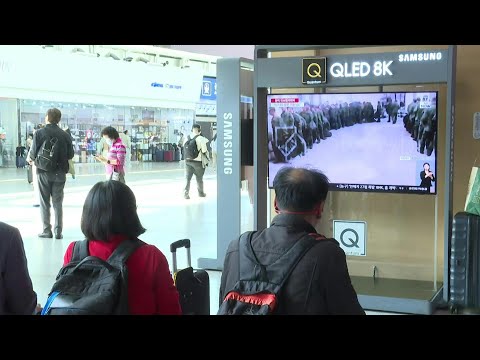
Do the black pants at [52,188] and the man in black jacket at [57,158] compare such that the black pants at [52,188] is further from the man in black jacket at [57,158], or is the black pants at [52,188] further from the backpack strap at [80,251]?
the backpack strap at [80,251]

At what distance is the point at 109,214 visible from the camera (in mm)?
2188

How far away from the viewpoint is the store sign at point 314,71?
535cm

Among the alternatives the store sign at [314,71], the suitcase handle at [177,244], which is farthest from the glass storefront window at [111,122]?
the suitcase handle at [177,244]

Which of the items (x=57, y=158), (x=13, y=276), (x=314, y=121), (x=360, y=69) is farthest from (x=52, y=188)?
(x=13, y=276)

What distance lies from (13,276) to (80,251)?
34 cm

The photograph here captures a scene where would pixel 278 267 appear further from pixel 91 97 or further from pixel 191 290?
pixel 91 97

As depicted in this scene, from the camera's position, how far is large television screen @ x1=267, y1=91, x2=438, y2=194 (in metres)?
5.33

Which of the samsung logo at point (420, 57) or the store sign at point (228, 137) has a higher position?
the samsung logo at point (420, 57)

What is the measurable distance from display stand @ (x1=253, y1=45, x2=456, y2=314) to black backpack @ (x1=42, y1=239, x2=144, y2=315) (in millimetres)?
2886

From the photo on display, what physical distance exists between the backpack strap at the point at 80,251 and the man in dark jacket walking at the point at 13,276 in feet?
0.85

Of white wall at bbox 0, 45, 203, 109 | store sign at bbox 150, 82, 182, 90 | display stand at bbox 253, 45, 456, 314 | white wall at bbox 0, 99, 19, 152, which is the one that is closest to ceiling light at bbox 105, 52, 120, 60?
white wall at bbox 0, 45, 203, 109

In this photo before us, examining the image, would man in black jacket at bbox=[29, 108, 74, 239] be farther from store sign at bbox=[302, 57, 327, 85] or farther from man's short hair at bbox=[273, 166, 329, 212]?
man's short hair at bbox=[273, 166, 329, 212]
